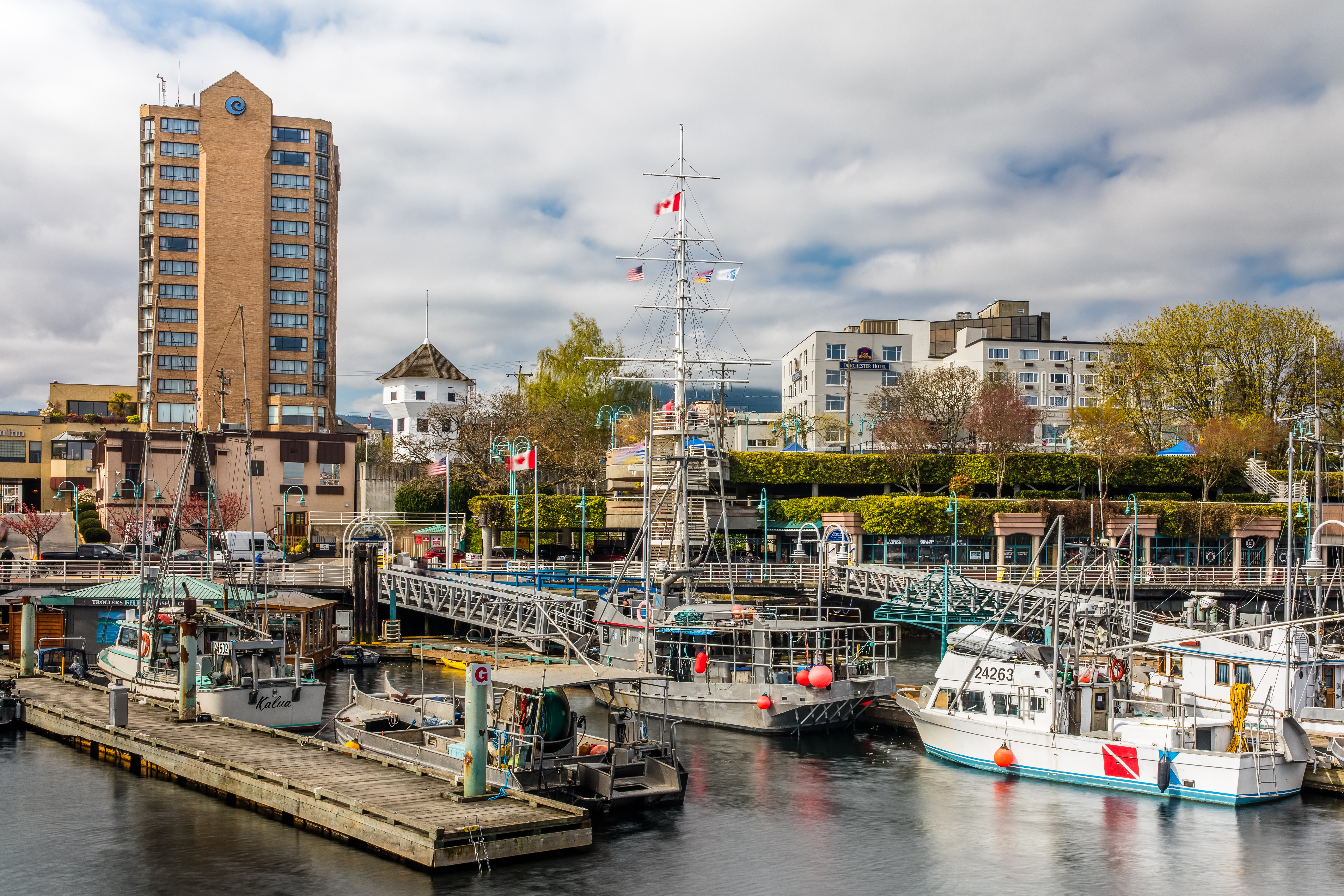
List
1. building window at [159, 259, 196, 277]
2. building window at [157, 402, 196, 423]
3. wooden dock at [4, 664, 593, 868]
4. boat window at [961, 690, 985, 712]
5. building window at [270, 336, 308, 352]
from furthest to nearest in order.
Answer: building window at [270, 336, 308, 352] < building window at [159, 259, 196, 277] < building window at [157, 402, 196, 423] < boat window at [961, 690, 985, 712] < wooden dock at [4, 664, 593, 868]

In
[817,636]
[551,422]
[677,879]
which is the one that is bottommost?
[677,879]

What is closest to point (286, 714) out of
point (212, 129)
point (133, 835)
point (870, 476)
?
point (133, 835)

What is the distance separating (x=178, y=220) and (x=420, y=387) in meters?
27.2

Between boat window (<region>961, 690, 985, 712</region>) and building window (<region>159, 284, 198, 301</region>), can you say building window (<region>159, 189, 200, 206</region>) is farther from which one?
boat window (<region>961, 690, 985, 712</region>)

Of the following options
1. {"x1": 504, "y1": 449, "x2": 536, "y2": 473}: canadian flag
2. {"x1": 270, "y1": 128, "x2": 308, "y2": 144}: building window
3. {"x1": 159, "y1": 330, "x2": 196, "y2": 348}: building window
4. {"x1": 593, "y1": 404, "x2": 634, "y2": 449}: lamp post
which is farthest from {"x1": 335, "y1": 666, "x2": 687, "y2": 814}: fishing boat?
{"x1": 270, "y1": 128, "x2": 308, "y2": 144}: building window

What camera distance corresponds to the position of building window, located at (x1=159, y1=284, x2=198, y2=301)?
111500 millimetres

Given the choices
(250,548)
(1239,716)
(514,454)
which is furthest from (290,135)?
(1239,716)

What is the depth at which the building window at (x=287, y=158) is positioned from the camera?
11312 cm

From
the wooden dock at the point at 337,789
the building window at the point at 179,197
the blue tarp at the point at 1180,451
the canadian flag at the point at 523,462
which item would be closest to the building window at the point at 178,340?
the building window at the point at 179,197

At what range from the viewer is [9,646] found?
2165 inches

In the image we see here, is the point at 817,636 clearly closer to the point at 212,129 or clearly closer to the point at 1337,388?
the point at 1337,388

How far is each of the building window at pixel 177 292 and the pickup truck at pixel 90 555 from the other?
141 feet

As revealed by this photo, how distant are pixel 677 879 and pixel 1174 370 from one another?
3158 inches

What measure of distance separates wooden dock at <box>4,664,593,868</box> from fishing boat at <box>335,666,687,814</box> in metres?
1.00
